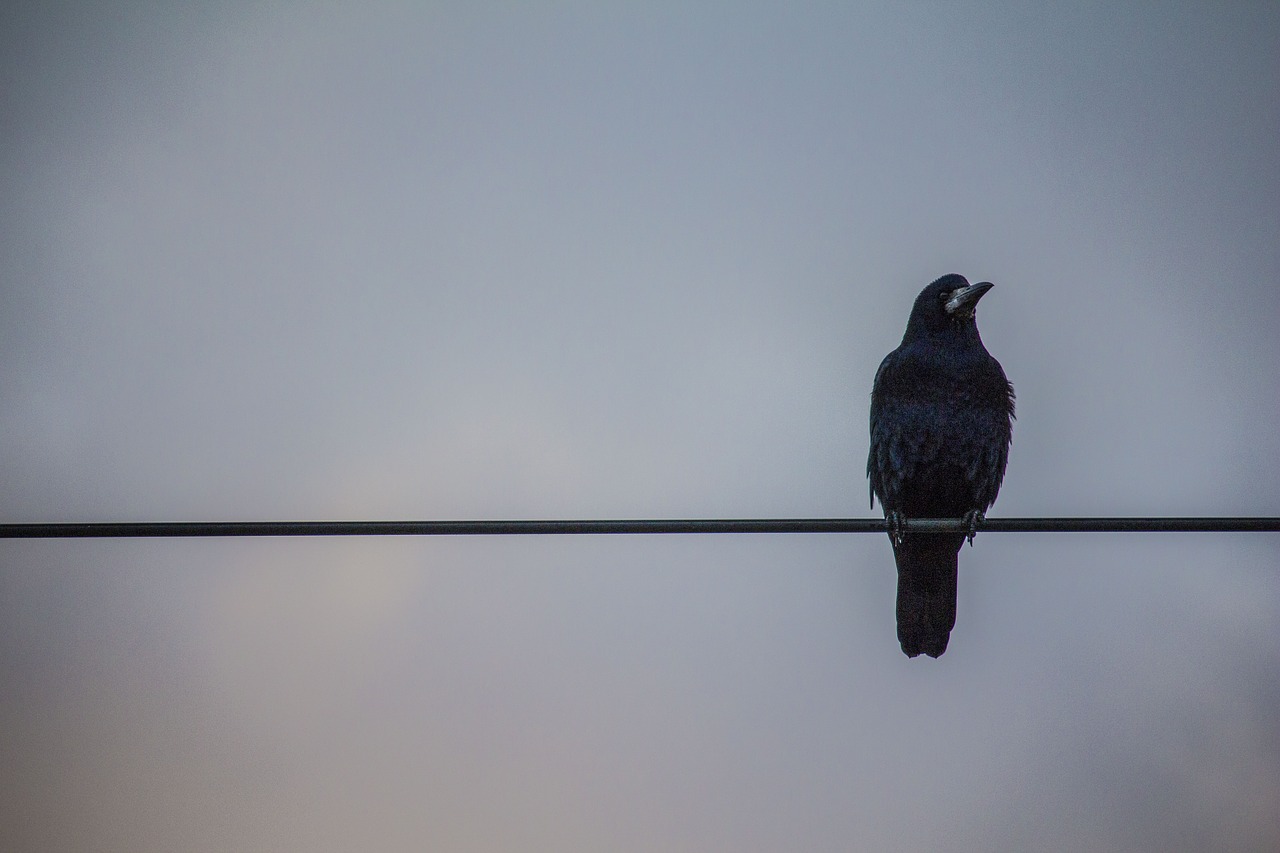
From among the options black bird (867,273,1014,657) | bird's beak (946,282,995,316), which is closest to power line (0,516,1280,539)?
black bird (867,273,1014,657)

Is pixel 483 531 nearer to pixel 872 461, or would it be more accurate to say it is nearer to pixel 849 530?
pixel 849 530

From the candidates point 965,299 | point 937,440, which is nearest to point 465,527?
point 937,440

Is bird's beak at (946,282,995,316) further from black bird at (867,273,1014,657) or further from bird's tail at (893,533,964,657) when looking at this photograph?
bird's tail at (893,533,964,657)

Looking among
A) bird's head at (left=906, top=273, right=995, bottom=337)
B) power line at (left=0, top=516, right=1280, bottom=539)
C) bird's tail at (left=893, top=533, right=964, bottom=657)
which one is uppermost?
bird's head at (left=906, top=273, right=995, bottom=337)

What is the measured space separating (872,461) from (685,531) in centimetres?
137

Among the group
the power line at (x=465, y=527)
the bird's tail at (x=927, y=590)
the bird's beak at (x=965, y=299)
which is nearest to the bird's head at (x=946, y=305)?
the bird's beak at (x=965, y=299)

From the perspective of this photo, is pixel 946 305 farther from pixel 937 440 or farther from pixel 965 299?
pixel 937 440

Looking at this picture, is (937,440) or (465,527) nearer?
(465,527)

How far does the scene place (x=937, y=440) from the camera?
2400 millimetres

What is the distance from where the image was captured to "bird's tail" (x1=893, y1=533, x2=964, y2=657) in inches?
96.6

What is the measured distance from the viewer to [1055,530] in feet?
4.91

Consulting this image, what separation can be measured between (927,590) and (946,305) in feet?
3.08

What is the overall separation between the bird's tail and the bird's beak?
729 millimetres

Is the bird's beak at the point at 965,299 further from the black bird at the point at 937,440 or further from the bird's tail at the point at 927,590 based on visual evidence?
the bird's tail at the point at 927,590
